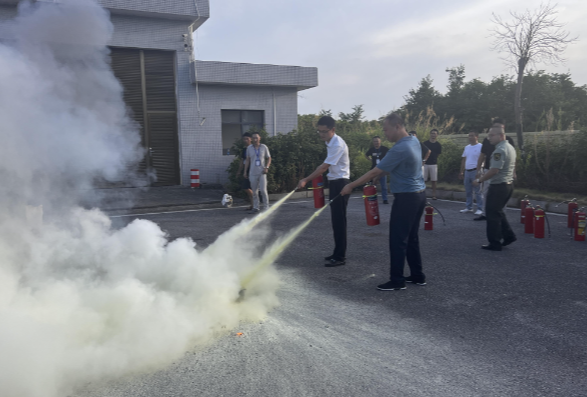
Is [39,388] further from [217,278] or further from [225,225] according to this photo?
[225,225]

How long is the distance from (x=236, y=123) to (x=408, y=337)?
14456 mm

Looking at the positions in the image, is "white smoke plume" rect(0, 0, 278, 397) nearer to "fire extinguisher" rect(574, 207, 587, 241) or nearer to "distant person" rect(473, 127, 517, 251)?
"distant person" rect(473, 127, 517, 251)

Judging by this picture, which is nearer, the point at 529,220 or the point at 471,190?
the point at 529,220

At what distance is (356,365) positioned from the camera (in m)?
3.36

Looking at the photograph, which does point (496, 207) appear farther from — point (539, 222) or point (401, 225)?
point (401, 225)

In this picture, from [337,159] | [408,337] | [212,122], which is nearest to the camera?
[408,337]

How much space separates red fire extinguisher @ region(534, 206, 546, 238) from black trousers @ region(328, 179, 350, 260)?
3.82 meters

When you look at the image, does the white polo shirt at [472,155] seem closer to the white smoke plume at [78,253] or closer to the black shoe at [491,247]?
the black shoe at [491,247]

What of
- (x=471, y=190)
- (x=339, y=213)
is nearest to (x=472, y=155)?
(x=471, y=190)

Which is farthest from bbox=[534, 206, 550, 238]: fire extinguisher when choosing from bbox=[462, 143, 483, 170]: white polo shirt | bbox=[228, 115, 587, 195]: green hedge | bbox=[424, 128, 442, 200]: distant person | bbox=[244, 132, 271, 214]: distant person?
bbox=[244, 132, 271, 214]: distant person

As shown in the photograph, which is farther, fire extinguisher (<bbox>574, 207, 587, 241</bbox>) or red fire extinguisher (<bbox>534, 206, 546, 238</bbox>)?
red fire extinguisher (<bbox>534, 206, 546, 238</bbox>)

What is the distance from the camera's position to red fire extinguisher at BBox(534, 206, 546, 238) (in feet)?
25.5

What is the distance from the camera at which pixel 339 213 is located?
240 inches

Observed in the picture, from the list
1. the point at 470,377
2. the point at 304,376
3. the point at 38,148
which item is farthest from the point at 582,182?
the point at 38,148
